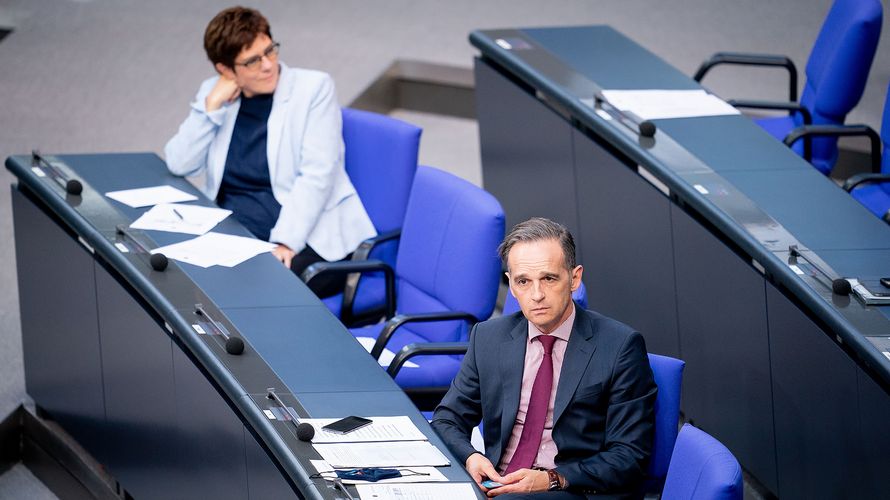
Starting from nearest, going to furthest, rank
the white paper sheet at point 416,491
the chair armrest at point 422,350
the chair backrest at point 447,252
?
the white paper sheet at point 416,491 < the chair armrest at point 422,350 < the chair backrest at point 447,252

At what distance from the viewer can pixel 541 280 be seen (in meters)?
3.29

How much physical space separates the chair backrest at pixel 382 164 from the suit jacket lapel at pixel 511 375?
1565 millimetres

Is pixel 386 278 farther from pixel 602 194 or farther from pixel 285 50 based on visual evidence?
pixel 285 50

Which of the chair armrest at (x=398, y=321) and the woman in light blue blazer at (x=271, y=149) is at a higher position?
the woman in light blue blazer at (x=271, y=149)

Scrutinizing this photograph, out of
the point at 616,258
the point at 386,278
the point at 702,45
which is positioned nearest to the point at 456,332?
the point at 386,278

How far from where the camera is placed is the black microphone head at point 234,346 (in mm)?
3627

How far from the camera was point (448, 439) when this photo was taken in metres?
3.39

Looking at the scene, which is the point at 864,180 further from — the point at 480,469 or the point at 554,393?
the point at 480,469

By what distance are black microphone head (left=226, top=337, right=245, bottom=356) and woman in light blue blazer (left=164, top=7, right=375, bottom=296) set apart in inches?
45.2

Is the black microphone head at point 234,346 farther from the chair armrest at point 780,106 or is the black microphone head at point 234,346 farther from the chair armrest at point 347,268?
the chair armrest at point 780,106

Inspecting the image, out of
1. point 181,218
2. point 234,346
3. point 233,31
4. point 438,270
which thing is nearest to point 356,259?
point 438,270

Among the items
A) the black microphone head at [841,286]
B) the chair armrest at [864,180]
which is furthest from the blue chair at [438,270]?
the chair armrest at [864,180]

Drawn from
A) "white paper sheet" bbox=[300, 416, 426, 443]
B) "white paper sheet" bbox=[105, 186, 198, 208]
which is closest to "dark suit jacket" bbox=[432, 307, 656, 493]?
"white paper sheet" bbox=[300, 416, 426, 443]

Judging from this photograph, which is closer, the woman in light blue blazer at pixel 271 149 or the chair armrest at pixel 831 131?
the woman in light blue blazer at pixel 271 149
